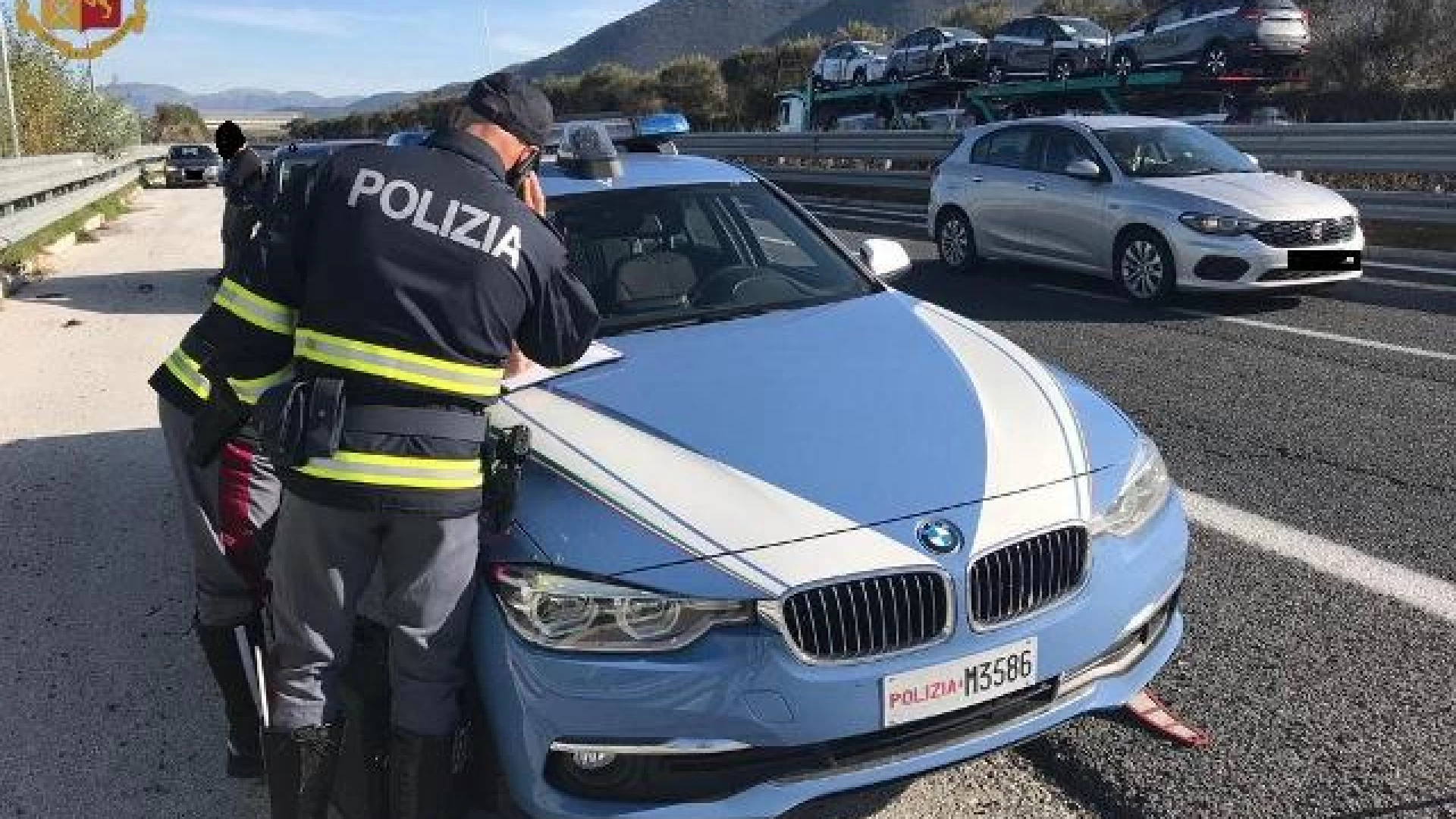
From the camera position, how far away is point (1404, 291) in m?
9.62

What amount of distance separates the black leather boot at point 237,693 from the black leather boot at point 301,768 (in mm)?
499

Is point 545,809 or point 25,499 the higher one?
point 545,809

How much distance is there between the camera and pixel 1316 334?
26.5ft

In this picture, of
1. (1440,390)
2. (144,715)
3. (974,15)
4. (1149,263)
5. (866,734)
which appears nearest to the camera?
(866,734)

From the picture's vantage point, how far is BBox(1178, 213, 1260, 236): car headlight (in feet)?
29.1

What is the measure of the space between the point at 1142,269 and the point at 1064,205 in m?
1.05

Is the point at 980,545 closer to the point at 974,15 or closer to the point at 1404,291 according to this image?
the point at 1404,291

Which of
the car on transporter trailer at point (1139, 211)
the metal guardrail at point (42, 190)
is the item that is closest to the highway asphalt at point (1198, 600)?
the car on transporter trailer at point (1139, 211)

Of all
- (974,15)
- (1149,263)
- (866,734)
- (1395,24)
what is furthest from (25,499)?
(974,15)

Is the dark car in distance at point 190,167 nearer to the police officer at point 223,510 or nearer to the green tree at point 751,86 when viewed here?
the green tree at point 751,86

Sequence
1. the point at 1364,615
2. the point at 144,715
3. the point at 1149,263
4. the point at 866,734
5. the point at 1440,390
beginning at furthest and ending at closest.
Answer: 1. the point at 1149,263
2. the point at 1440,390
3. the point at 1364,615
4. the point at 144,715
5. the point at 866,734

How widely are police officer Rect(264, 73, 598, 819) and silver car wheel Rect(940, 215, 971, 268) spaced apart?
31.0ft

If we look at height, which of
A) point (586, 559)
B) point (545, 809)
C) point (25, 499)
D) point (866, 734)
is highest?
point (586, 559)

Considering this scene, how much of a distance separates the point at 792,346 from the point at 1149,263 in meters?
6.87
